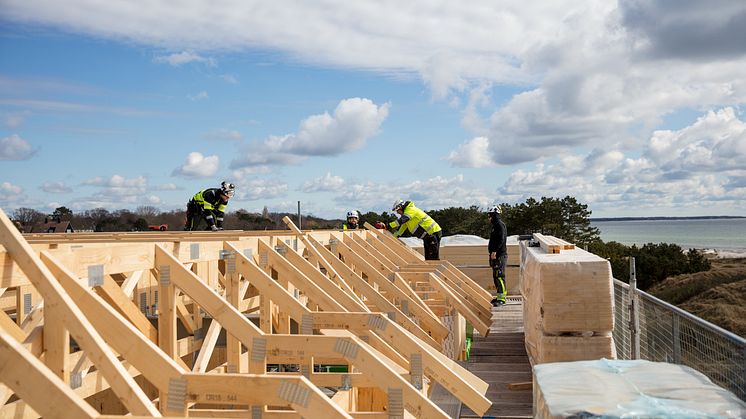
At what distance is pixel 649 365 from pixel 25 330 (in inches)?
164

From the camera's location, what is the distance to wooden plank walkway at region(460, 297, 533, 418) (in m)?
7.41

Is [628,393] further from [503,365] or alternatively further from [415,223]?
[415,223]

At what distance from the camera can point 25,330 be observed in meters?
4.69

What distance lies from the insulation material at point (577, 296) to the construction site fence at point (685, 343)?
0.47 metres

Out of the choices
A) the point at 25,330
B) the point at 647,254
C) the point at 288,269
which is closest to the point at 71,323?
the point at 25,330

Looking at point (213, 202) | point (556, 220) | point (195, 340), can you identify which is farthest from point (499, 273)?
point (556, 220)

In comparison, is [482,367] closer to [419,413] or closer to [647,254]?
[419,413]

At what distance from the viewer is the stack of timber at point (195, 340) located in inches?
145

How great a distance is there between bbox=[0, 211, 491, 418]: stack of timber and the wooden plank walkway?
0.75m

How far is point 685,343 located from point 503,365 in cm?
356

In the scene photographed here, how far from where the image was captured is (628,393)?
13.1ft

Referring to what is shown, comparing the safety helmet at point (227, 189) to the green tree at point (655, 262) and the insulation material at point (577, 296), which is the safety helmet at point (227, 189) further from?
the green tree at point (655, 262)

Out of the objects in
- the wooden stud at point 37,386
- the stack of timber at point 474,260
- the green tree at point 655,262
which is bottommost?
the green tree at point 655,262

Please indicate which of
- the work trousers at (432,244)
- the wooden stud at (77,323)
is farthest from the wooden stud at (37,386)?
the work trousers at (432,244)
